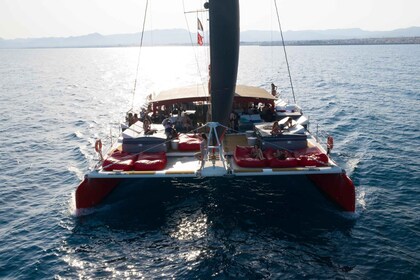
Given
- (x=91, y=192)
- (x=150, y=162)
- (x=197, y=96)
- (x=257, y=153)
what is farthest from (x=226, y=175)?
(x=197, y=96)

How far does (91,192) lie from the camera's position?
1844 cm

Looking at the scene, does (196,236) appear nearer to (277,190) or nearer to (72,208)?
(277,190)

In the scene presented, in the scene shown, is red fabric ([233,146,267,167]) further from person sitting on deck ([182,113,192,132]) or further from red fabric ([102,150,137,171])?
person sitting on deck ([182,113,192,132])

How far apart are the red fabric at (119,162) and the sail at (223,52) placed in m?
4.49

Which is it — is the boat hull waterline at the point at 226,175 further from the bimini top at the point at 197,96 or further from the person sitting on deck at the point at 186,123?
the bimini top at the point at 197,96

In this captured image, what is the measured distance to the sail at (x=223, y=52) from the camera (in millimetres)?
17047

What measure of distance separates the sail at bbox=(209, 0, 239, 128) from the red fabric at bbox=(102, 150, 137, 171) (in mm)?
4492

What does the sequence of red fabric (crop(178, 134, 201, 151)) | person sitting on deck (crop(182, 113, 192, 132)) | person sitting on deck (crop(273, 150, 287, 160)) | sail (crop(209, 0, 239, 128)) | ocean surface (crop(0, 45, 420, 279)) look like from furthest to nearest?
person sitting on deck (crop(182, 113, 192, 132)) → red fabric (crop(178, 134, 201, 151)) → person sitting on deck (crop(273, 150, 287, 160)) → sail (crop(209, 0, 239, 128)) → ocean surface (crop(0, 45, 420, 279))

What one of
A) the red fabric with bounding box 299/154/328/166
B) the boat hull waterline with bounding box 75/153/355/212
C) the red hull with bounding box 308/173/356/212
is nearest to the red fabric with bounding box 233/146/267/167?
the boat hull waterline with bounding box 75/153/355/212

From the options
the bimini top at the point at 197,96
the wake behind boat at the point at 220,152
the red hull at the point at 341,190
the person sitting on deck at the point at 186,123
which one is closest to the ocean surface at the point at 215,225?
the red hull at the point at 341,190

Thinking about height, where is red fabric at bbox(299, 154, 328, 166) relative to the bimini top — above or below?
below

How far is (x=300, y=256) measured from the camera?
48.8 ft

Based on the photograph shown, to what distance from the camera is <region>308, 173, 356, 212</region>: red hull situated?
1748 centimetres

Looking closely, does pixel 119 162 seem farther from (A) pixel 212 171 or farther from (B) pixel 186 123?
(B) pixel 186 123
